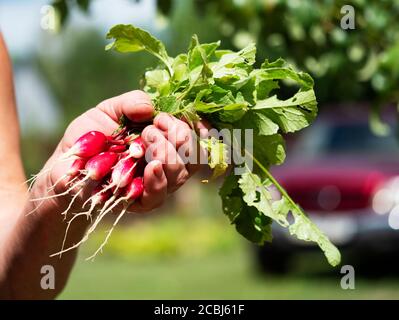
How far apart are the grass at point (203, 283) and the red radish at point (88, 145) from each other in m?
5.71

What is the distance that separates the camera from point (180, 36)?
1789cm

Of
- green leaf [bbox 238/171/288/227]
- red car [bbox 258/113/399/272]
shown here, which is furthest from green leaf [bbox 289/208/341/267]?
red car [bbox 258/113/399/272]

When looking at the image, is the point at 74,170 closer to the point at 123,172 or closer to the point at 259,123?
the point at 123,172

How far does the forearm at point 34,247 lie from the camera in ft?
5.94

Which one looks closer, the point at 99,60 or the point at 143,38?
the point at 143,38

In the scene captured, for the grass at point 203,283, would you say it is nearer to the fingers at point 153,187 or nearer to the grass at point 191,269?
the grass at point 191,269

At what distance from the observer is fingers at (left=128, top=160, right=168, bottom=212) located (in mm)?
1521

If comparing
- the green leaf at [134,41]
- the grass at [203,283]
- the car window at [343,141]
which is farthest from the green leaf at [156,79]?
the car window at [343,141]

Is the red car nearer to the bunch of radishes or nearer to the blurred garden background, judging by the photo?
the blurred garden background

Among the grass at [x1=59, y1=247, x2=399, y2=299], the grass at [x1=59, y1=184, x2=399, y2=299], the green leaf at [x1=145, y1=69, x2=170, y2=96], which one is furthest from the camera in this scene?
the grass at [x1=59, y1=184, x2=399, y2=299]
